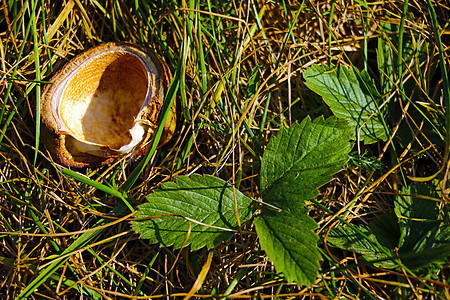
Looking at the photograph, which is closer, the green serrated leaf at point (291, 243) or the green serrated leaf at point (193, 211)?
the green serrated leaf at point (291, 243)

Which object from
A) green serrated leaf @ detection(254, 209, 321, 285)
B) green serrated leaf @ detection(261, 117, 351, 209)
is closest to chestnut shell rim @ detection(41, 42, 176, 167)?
green serrated leaf @ detection(261, 117, 351, 209)

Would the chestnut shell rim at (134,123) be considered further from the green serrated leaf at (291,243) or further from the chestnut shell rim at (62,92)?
the green serrated leaf at (291,243)

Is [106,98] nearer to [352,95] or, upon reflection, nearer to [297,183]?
[297,183]

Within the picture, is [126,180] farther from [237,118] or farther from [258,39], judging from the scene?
[258,39]

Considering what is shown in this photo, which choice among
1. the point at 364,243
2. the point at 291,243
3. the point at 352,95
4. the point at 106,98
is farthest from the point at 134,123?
the point at 364,243

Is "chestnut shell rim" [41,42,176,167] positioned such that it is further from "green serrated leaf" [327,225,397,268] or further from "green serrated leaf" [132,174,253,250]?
"green serrated leaf" [327,225,397,268]

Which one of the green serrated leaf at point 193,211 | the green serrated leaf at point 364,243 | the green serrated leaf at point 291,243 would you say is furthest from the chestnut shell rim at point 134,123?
the green serrated leaf at point 364,243

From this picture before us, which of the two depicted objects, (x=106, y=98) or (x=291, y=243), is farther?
(x=106, y=98)

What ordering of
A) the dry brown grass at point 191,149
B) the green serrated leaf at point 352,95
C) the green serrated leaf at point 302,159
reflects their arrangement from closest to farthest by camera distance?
the green serrated leaf at point 302,159
the dry brown grass at point 191,149
the green serrated leaf at point 352,95
